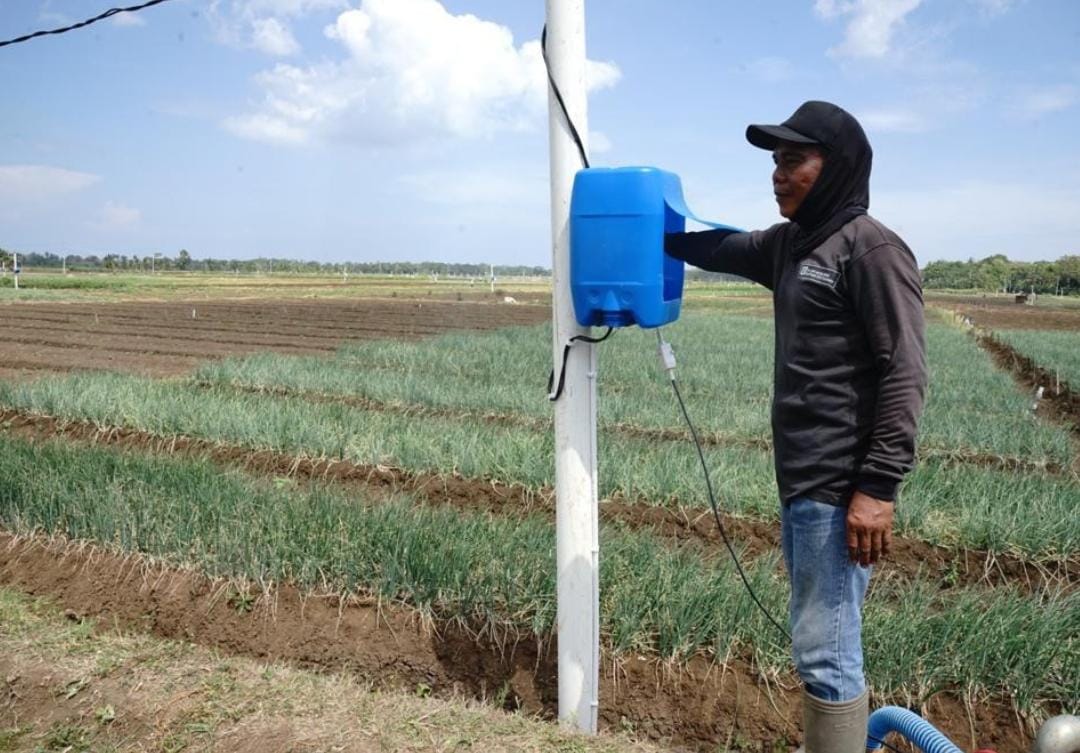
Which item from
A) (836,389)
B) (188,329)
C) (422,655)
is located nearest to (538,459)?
(422,655)

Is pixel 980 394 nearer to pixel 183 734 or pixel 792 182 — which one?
pixel 792 182

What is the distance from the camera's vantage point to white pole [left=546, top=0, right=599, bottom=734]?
2.44m

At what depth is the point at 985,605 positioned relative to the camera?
316 centimetres

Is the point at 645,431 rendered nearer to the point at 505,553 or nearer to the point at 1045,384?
the point at 505,553

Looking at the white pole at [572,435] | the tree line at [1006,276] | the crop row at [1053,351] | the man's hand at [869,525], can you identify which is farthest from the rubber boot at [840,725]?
the tree line at [1006,276]

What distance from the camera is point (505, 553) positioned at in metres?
3.37

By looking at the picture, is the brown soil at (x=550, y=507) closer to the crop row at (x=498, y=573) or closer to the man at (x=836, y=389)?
the crop row at (x=498, y=573)

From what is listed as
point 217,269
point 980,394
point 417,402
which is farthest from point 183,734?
point 217,269

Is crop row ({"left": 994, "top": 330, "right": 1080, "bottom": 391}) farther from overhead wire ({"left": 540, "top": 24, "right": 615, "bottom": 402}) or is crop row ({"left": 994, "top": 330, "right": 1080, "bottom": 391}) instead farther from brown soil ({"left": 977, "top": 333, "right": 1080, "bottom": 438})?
overhead wire ({"left": 540, "top": 24, "right": 615, "bottom": 402})

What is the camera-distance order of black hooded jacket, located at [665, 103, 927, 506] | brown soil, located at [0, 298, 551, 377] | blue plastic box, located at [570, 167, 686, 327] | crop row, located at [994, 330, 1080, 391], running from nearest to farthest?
black hooded jacket, located at [665, 103, 927, 506] < blue plastic box, located at [570, 167, 686, 327] < crop row, located at [994, 330, 1080, 391] < brown soil, located at [0, 298, 551, 377]

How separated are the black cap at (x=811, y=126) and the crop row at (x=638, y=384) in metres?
5.41

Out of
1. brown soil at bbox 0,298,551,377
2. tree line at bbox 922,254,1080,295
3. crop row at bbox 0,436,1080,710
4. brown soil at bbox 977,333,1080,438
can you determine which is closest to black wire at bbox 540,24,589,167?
crop row at bbox 0,436,1080,710

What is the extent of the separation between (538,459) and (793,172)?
3.52m

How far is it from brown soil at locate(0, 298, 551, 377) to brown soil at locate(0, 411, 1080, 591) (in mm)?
5182
